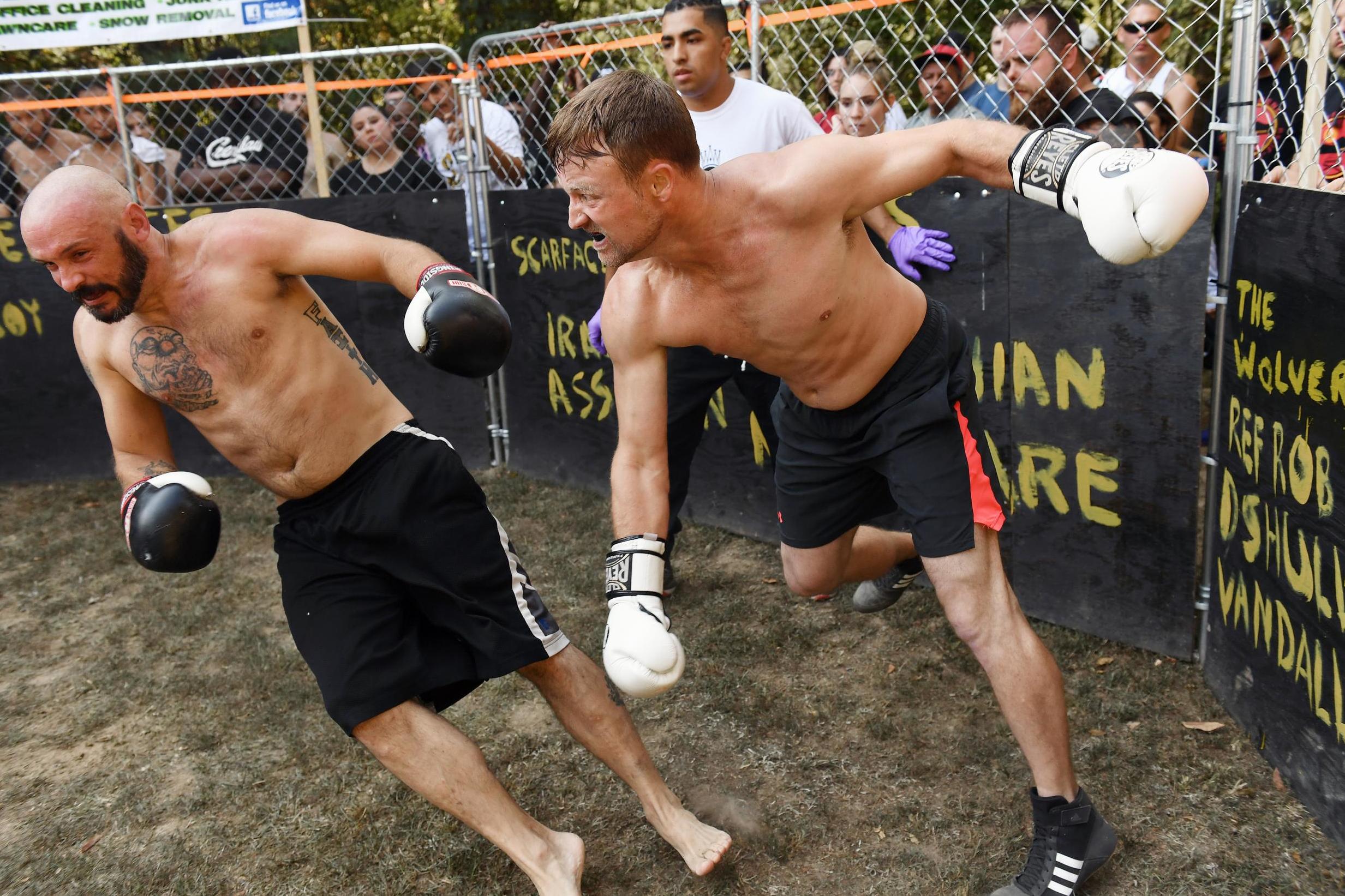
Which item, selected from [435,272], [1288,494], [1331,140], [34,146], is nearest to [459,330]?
[435,272]

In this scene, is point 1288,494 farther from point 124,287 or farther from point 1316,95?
point 124,287

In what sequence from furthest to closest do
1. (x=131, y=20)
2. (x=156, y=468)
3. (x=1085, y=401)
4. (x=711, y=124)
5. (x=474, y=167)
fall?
(x=131, y=20)
(x=474, y=167)
(x=711, y=124)
(x=1085, y=401)
(x=156, y=468)

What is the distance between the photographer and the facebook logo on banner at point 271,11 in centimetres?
606

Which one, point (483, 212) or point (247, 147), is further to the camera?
point (247, 147)

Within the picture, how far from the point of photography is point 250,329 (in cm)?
272

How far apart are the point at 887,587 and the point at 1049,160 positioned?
177cm

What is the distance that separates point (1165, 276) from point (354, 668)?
8.25 feet

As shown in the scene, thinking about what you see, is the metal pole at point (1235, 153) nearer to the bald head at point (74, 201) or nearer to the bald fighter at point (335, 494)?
the bald fighter at point (335, 494)

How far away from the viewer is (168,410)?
6680mm

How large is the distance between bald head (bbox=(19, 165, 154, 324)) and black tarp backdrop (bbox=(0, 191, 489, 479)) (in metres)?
3.31

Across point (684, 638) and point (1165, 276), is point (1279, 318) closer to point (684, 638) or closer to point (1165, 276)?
point (1165, 276)

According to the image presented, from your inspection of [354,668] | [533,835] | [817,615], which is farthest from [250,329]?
[817,615]

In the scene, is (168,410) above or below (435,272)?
below

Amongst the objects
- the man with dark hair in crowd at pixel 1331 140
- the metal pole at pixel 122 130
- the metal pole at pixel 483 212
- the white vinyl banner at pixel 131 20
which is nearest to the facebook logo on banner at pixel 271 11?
the white vinyl banner at pixel 131 20
